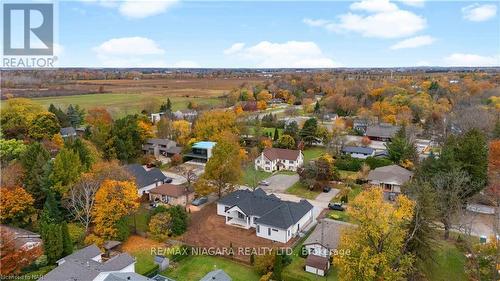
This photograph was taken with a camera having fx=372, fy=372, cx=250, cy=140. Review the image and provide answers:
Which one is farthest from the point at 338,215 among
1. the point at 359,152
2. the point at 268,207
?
the point at 359,152

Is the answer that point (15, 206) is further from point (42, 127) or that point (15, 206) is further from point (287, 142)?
point (287, 142)

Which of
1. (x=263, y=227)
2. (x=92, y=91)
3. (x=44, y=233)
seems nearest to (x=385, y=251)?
(x=263, y=227)

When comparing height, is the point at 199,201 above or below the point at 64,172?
below

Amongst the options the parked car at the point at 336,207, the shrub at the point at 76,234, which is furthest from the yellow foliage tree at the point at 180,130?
the shrub at the point at 76,234

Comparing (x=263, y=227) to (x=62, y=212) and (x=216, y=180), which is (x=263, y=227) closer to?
(x=216, y=180)

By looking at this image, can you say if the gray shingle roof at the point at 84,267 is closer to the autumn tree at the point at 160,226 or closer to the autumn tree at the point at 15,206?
the autumn tree at the point at 160,226

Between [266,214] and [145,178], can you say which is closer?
[266,214]
